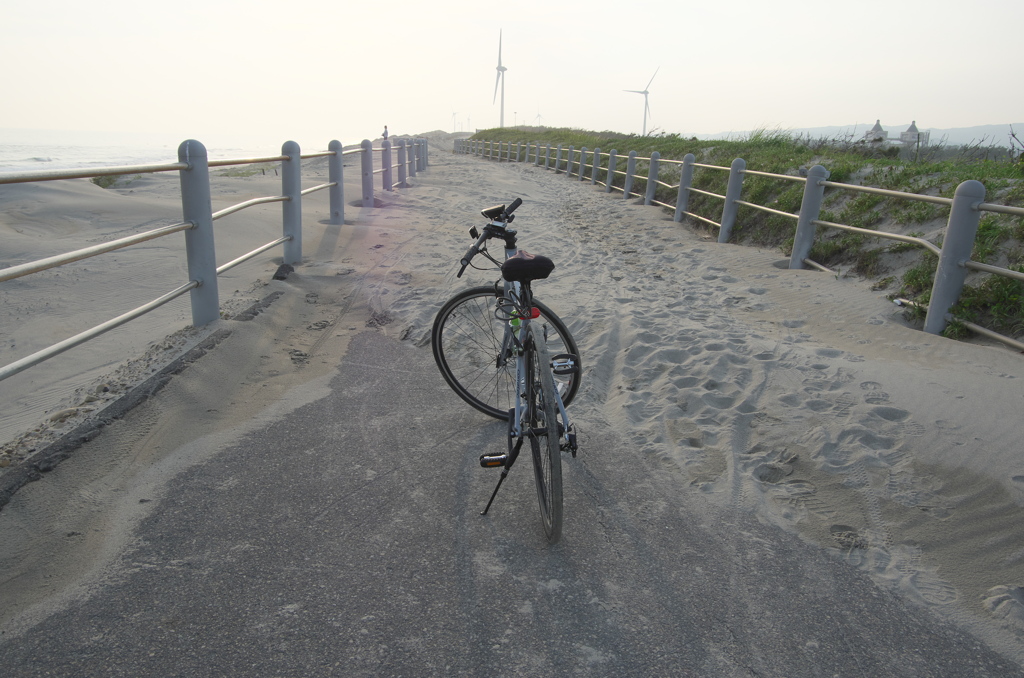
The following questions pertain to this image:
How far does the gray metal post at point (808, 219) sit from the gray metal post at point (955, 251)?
236 cm

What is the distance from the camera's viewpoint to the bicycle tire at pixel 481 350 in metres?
3.22

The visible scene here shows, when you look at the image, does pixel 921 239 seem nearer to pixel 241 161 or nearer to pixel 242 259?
pixel 242 259

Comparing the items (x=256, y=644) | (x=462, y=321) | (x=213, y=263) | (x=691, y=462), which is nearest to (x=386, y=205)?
(x=213, y=263)

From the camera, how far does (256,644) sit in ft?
6.52

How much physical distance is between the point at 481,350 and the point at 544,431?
192 centimetres

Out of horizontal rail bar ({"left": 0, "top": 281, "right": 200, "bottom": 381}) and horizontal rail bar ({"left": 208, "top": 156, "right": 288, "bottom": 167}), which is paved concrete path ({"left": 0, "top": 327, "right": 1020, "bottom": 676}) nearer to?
horizontal rail bar ({"left": 0, "top": 281, "right": 200, "bottom": 381})

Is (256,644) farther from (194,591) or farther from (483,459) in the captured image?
(483,459)

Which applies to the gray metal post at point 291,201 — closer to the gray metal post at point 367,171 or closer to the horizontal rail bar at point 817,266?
the gray metal post at point 367,171

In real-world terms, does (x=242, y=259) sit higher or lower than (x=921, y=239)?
lower

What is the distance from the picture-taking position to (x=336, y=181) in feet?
28.5

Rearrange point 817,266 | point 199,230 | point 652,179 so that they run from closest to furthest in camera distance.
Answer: point 199,230 → point 817,266 → point 652,179

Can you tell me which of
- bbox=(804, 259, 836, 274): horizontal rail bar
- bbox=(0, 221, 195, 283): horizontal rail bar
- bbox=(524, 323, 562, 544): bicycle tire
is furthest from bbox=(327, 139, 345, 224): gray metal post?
bbox=(524, 323, 562, 544): bicycle tire

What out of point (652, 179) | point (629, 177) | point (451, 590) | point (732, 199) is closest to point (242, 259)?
point (451, 590)

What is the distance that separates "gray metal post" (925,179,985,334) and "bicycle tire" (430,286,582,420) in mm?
2898
